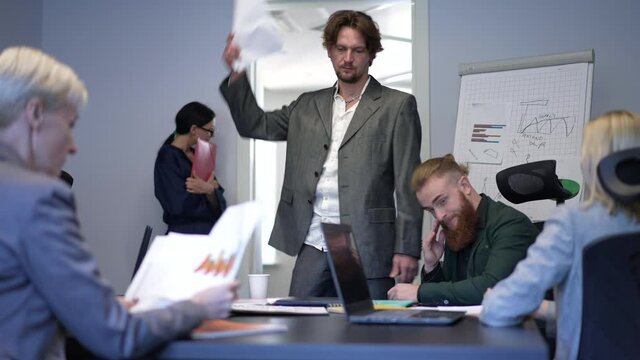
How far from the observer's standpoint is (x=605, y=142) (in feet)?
5.22

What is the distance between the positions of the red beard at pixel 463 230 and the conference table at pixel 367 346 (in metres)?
1.00

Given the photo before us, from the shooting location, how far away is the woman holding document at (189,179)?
4.01 m

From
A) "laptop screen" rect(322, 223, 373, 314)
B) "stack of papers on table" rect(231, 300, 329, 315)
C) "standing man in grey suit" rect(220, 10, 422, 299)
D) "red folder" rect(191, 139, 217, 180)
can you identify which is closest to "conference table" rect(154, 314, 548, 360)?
"laptop screen" rect(322, 223, 373, 314)

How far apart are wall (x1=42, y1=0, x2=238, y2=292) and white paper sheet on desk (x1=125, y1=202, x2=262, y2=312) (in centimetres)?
306

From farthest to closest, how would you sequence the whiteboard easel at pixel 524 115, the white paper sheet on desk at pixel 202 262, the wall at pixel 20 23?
the wall at pixel 20 23
the whiteboard easel at pixel 524 115
the white paper sheet on desk at pixel 202 262

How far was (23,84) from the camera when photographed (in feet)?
4.02

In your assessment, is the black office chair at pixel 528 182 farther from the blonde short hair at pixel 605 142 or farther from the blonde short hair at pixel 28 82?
the blonde short hair at pixel 28 82

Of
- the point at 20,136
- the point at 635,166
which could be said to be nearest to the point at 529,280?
the point at 635,166

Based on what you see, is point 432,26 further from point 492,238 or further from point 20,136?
point 20,136

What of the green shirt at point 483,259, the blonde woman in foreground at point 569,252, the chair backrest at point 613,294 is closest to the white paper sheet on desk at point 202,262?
the blonde woman in foreground at point 569,252

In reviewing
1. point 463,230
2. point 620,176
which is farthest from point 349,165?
point 620,176

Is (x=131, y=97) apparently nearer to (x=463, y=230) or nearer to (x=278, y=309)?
(x=463, y=230)

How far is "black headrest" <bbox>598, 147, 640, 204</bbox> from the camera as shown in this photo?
4.70 ft

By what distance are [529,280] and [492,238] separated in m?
0.80
